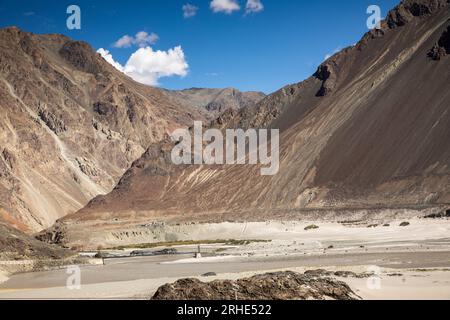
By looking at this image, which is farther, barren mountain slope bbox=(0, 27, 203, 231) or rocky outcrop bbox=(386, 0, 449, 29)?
barren mountain slope bbox=(0, 27, 203, 231)

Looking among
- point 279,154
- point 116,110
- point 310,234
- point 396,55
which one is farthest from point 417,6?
point 116,110

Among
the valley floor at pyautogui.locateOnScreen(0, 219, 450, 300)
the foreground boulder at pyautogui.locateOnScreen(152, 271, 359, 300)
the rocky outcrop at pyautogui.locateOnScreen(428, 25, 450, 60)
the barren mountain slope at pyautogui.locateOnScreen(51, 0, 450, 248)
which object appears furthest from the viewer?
the rocky outcrop at pyautogui.locateOnScreen(428, 25, 450, 60)

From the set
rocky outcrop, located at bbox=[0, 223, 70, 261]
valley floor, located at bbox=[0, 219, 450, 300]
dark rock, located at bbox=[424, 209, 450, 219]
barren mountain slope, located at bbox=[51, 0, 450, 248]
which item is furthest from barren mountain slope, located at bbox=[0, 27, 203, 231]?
valley floor, located at bbox=[0, 219, 450, 300]

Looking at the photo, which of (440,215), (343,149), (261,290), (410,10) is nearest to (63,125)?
(410,10)

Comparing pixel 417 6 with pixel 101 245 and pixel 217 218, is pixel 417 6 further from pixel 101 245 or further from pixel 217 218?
pixel 101 245

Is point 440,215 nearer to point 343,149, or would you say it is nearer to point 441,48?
point 343,149

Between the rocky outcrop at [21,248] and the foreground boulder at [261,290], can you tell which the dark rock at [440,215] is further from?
the foreground boulder at [261,290]

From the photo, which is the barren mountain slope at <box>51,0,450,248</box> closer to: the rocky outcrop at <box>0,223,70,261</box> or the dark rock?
the dark rock
